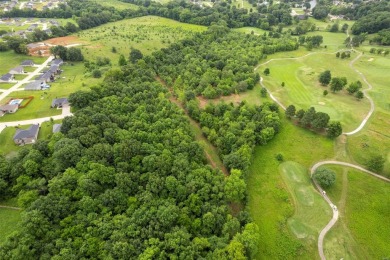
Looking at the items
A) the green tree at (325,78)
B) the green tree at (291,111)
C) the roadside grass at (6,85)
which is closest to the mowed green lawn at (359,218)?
the green tree at (291,111)

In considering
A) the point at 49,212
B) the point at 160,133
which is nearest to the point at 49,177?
the point at 49,212

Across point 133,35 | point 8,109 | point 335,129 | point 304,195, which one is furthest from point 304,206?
point 133,35

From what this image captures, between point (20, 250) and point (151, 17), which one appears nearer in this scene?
point (20, 250)

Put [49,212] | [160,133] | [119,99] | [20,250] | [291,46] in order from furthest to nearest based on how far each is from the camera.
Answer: [291,46] → [119,99] → [160,133] → [49,212] → [20,250]

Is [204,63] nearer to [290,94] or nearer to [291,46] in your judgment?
[290,94]

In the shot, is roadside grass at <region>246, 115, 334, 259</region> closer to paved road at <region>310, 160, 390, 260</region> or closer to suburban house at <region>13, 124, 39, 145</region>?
paved road at <region>310, 160, 390, 260</region>

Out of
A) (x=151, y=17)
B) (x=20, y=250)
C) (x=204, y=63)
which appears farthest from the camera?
(x=151, y=17)

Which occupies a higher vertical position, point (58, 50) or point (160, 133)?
point (58, 50)
